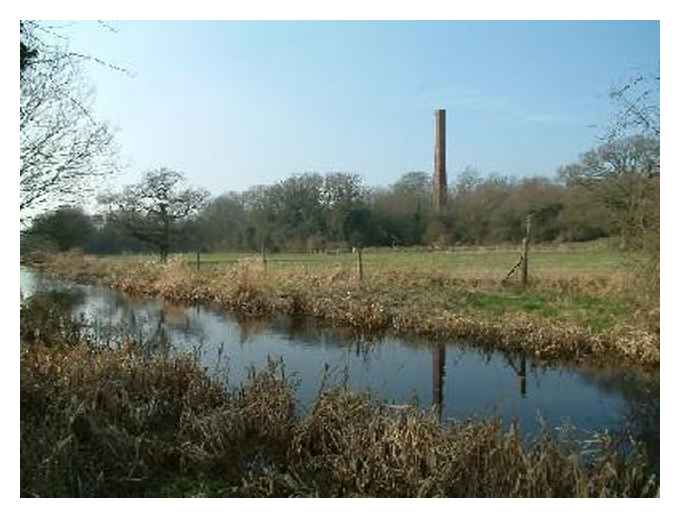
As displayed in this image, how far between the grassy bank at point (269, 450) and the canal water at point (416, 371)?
0.45m

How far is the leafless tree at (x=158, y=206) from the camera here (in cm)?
809

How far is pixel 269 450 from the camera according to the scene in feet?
14.9

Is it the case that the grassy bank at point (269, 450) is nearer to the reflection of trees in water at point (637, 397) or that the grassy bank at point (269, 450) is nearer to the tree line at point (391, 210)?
the reflection of trees in water at point (637, 397)

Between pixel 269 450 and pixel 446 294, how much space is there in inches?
244

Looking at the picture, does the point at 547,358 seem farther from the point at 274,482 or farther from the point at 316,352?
the point at 274,482

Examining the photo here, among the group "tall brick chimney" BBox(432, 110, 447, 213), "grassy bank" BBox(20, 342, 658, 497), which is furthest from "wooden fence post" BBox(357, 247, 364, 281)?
"grassy bank" BBox(20, 342, 658, 497)

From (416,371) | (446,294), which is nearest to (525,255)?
(446,294)

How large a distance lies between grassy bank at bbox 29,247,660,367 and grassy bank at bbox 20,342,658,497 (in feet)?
6.88

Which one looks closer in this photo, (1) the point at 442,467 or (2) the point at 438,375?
(1) the point at 442,467

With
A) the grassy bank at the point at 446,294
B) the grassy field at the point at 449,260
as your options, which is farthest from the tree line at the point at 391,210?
the grassy bank at the point at 446,294

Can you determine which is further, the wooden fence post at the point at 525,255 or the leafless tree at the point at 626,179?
the wooden fence post at the point at 525,255

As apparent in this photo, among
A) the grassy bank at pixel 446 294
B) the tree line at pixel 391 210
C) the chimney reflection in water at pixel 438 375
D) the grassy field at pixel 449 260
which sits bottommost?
the chimney reflection in water at pixel 438 375

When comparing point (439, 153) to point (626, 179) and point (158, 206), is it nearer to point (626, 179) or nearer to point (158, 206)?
point (626, 179)

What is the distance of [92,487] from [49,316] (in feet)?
11.2
